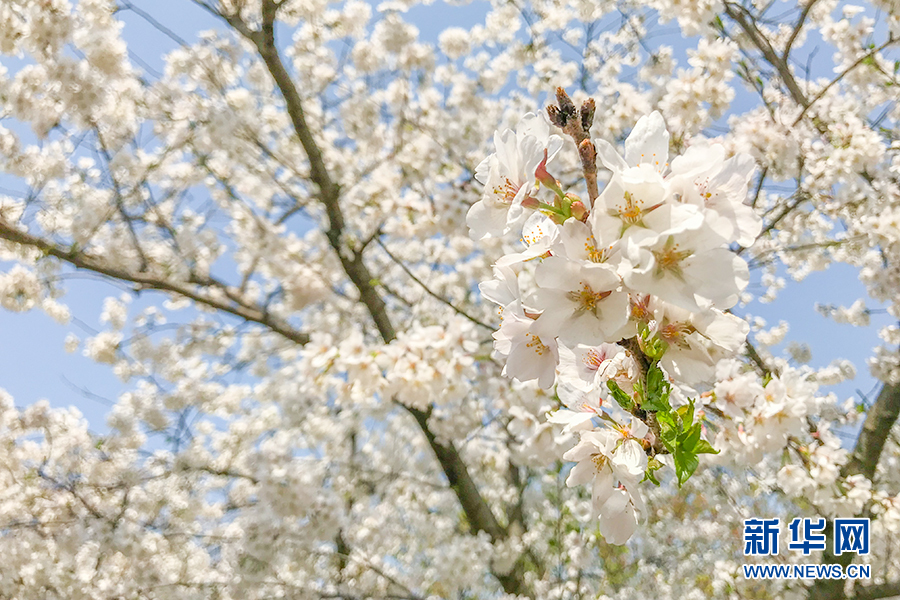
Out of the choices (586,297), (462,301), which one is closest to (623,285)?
(586,297)

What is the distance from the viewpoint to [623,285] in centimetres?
84

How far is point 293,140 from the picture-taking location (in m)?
5.80

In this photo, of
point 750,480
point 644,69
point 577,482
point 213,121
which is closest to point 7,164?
point 213,121

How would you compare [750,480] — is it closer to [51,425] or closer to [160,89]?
[160,89]

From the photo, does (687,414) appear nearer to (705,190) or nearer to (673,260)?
(673,260)

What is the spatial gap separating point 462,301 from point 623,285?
5318 mm

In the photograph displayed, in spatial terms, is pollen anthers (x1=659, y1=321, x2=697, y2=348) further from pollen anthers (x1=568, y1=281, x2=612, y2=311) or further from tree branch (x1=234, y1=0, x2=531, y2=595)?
tree branch (x1=234, y1=0, x2=531, y2=595)

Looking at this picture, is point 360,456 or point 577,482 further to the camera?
point 360,456

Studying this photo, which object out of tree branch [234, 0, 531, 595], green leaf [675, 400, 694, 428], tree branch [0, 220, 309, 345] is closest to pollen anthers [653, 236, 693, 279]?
green leaf [675, 400, 694, 428]

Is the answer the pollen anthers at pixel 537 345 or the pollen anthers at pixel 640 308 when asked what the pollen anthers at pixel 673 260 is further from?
the pollen anthers at pixel 537 345

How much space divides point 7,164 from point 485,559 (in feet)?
19.0

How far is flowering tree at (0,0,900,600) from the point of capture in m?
0.92

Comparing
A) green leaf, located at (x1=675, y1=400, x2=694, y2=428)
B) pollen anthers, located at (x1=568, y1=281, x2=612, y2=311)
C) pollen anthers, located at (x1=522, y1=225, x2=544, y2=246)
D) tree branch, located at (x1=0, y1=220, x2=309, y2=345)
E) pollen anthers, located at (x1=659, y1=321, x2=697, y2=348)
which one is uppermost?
tree branch, located at (x1=0, y1=220, x2=309, y2=345)

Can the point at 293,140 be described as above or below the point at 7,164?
above
